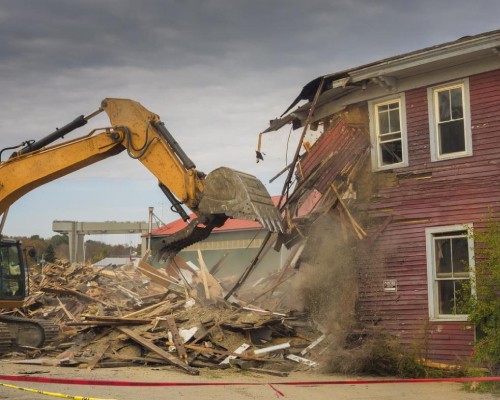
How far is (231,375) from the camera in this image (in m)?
16.8

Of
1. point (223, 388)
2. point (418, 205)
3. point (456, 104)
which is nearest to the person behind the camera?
point (223, 388)

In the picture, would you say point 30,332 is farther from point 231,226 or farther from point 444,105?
point 231,226

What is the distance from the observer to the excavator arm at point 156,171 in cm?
1268

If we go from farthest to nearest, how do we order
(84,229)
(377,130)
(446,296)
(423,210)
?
1. (84,229)
2. (377,130)
3. (423,210)
4. (446,296)

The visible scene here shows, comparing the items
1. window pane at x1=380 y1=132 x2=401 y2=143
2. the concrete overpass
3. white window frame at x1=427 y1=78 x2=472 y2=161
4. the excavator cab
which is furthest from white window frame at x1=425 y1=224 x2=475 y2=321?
the concrete overpass

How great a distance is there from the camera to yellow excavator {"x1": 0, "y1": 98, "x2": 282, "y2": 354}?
500 inches

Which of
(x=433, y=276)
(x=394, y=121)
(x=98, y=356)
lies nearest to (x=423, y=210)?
(x=433, y=276)

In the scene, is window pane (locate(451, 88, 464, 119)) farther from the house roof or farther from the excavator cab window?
the house roof

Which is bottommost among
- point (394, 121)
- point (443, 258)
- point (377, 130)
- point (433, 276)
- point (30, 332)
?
point (30, 332)

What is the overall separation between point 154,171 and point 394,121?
6.79 metres

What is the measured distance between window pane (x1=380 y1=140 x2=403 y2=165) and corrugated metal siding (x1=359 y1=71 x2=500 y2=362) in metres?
0.39

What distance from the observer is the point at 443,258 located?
17.2 metres

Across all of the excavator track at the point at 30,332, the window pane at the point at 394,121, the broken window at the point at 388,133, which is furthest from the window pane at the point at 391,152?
the excavator track at the point at 30,332

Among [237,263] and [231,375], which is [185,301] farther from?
[237,263]
